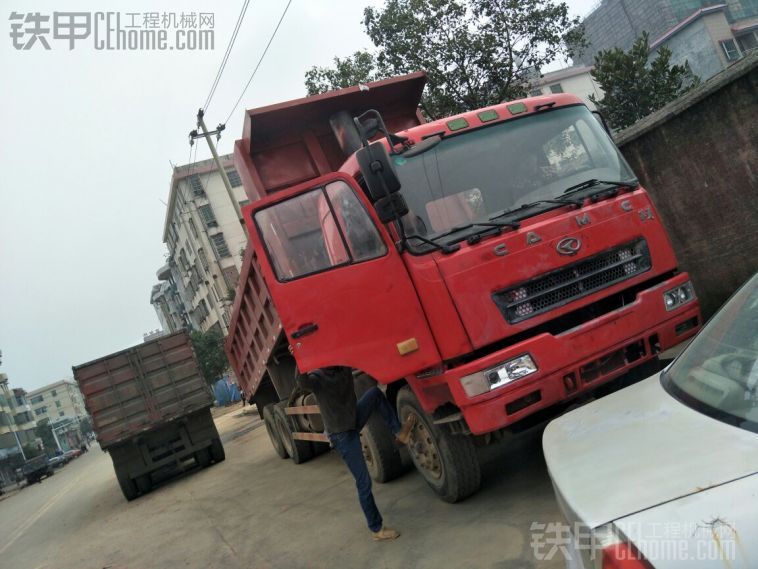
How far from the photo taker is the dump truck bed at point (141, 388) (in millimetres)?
10383

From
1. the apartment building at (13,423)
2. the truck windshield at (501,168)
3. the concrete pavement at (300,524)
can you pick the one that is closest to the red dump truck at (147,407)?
the concrete pavement at (300,524)

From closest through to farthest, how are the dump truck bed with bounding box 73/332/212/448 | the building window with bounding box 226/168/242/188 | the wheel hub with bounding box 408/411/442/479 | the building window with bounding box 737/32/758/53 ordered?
the wheel hub with bounding box 408/411/442/479 < the dump truck bed with bounding box 73/332/212/448 < the building window with bounding box 737/32/758/53 < the building window with bounding box 226/168/242/188

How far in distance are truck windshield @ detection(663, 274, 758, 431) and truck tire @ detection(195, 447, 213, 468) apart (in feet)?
34.6

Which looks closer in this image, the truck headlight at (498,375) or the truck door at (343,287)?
the truck headlight at (498,375)

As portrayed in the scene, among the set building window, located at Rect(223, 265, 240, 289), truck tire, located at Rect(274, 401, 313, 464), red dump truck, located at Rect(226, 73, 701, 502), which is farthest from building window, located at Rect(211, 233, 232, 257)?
red dump truck, located at Rect(226, 73, 701, 502)

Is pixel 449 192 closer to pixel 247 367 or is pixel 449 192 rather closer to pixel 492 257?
pixel 492 257

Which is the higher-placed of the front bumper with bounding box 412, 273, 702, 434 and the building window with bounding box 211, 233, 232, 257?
the building window with bounding box 211, 233, 232, 257

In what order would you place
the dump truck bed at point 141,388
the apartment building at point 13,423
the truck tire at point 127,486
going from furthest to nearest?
the apartment building at point 13,423
the truck tire at point 127,486
the dump truck bed at point 141,388

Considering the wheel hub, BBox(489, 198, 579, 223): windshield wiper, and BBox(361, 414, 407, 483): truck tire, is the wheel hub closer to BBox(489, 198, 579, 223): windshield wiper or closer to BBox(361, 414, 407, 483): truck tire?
BBox(361, 414, 407, 483): truck tire

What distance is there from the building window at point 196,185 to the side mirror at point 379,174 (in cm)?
4226

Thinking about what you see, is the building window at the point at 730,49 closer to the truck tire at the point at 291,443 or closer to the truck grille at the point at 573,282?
the truck tire at the point at 291,443

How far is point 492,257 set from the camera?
3.87 meters

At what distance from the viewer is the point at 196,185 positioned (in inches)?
1726

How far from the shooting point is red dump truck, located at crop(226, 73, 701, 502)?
12.7ft
